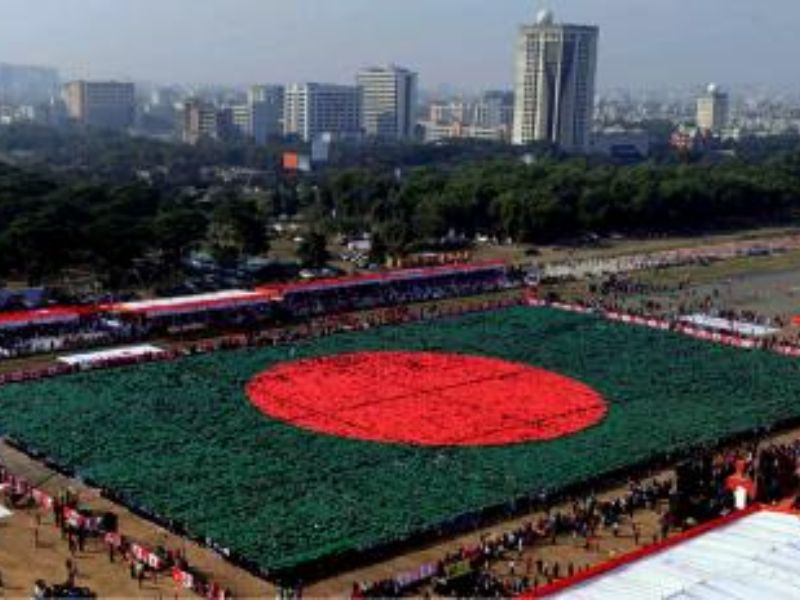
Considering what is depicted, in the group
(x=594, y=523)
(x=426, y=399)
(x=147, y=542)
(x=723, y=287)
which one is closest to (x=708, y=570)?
(x=594, y=523)

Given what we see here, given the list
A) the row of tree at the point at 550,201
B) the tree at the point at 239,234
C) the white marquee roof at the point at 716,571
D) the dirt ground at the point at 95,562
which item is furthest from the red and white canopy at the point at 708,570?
the row of tree at the point at 550,201

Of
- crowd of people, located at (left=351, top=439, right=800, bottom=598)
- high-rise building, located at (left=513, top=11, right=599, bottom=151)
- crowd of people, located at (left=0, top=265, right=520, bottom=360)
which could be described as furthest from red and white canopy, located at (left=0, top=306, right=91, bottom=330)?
high-rise building, located at (left=513, top=11, right=599, bottom=151)

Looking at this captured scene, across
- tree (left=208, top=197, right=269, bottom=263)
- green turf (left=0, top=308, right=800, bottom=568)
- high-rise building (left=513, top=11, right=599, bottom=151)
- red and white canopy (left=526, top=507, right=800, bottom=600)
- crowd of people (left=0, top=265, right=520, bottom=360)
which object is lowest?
green turf (left=0, top=308, right=800, bottom=568)

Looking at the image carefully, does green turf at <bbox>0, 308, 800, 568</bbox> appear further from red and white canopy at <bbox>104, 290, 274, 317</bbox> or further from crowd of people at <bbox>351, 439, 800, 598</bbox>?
red and white canopy at <bbox>104, 290, 274, 317</bbox>

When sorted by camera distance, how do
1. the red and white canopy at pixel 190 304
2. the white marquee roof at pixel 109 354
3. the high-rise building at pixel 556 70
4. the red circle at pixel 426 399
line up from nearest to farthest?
the red circle at pixel 426 399 → the white marquee roof at pixel 109 354 → the red and white canopy at pixel 190 304 → the high-rise building at pixel 556 70

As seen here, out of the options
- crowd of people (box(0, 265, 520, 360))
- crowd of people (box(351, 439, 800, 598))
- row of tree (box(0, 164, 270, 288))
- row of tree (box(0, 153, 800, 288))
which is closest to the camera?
crowd of people (box(351, 439, 800, 598))

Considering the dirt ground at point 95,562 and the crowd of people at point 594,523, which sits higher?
the crowd of people at point 594,523

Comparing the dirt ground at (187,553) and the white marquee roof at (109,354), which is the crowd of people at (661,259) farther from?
the dirt ground at (187,553)
